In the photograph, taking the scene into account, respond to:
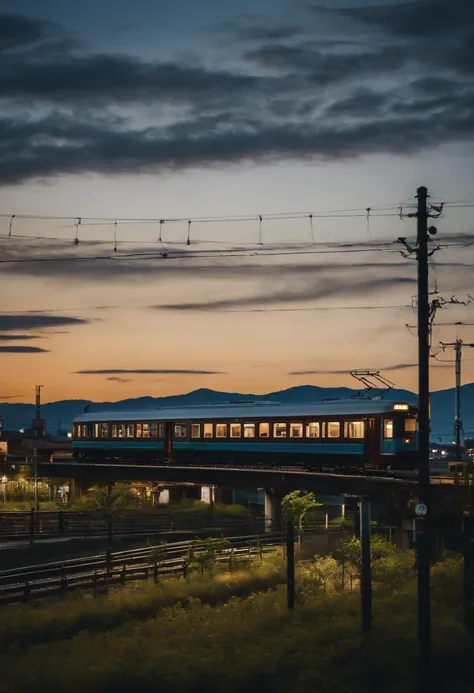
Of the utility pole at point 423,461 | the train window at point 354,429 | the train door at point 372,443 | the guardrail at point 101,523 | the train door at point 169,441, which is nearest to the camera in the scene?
the utility pole at point 423,461

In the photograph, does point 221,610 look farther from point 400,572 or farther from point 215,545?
point 215,545

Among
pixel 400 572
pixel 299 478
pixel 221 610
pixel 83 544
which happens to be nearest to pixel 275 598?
pixel 221 610

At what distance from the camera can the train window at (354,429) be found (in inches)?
1946

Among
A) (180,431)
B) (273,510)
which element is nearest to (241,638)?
(180,431)

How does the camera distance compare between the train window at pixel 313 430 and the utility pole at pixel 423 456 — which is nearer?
the utility pole at pixel 423 456

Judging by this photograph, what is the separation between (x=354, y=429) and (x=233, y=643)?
2183cm

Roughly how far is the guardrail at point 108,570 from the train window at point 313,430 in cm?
624

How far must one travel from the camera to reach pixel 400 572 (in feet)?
126

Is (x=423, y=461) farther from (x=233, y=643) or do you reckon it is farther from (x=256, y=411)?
(x=256, y=411)

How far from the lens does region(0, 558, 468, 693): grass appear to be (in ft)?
82.0

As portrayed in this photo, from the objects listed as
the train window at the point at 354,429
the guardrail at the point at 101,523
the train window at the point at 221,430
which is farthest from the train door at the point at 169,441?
the train window at the point at 354,429

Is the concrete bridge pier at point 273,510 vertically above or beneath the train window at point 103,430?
beneath

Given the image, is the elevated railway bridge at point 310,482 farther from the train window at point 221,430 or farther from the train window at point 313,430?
the train window at point 221,430

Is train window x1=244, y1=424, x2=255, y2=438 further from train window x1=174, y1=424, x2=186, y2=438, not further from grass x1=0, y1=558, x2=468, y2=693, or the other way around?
grass x1=0, y1=558, x2=468, y2=693
